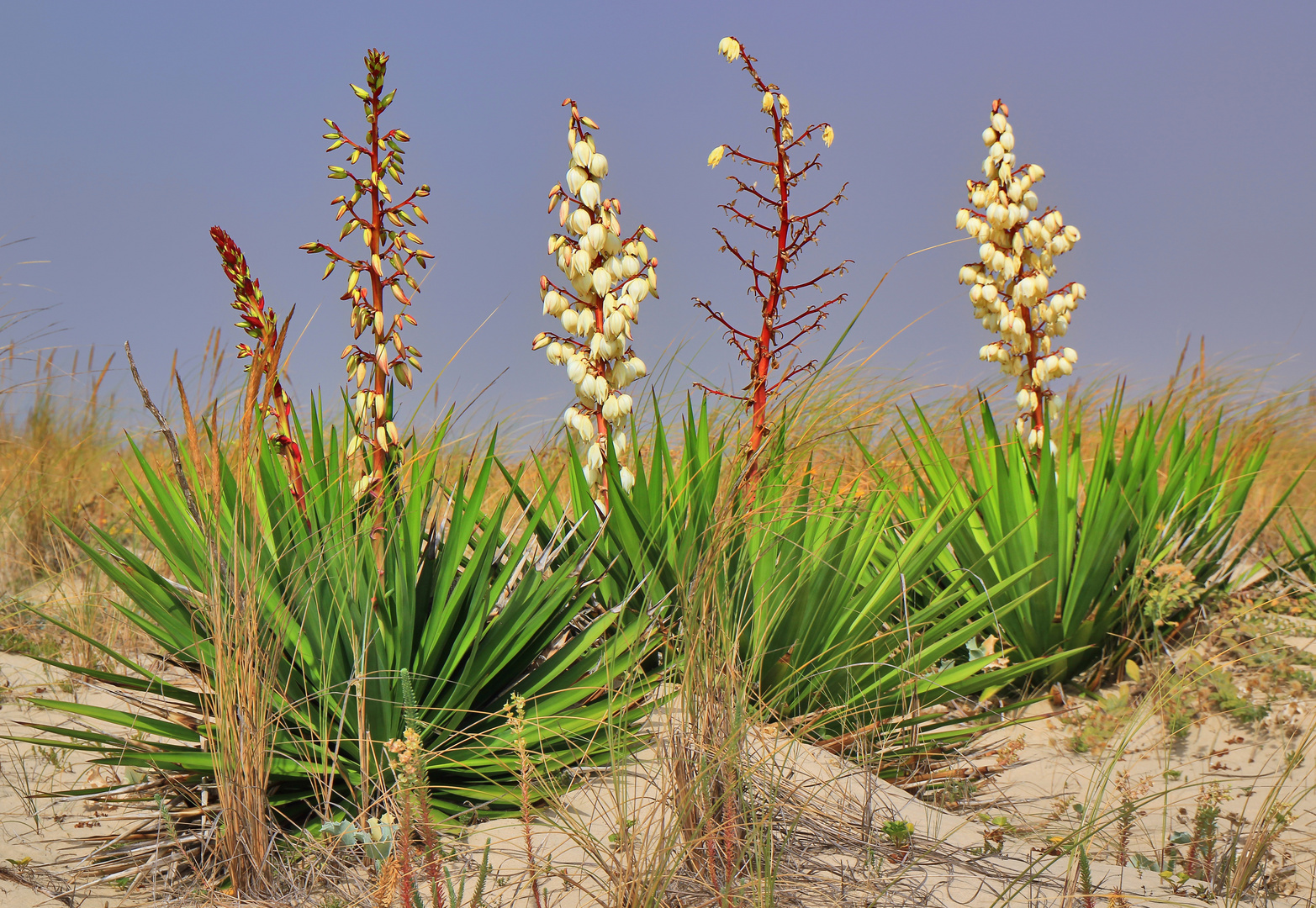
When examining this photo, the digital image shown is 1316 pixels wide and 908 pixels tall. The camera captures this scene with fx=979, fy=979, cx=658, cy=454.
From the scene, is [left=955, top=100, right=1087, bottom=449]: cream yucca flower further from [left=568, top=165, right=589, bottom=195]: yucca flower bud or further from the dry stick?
the dry stick

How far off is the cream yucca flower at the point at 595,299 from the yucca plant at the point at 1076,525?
113 cm

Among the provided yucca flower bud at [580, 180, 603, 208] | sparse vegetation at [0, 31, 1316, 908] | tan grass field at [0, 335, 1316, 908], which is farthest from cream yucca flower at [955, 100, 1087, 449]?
yucca flower bud at [580, 180, 603, 208]

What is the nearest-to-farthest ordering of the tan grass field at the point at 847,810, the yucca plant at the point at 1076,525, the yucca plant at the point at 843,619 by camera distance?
the tan grass field at the point at 847,810 → the yucca plant at the point at 843,619 → the yucca plant at the point at 1076,525

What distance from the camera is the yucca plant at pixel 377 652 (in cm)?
263

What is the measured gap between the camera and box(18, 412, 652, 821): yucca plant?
2.63m

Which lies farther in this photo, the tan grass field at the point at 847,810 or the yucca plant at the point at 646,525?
the yucca plant at the point at 646,525

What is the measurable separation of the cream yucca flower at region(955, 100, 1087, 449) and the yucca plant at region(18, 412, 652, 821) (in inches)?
92.9

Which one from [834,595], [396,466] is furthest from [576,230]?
[834,595]

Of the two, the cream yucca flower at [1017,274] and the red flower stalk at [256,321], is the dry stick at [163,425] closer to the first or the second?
the red flower stalk at [256,321]

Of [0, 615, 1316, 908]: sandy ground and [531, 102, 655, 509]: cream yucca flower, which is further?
[531, 102, 655, 509]: cream yucca flower

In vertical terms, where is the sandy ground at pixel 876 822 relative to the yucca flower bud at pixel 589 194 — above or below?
below

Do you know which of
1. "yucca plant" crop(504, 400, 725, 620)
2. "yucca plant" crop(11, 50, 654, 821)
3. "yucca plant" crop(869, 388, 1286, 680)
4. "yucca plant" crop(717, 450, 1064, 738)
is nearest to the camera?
"yucca plant" crop(11, 50, 654, 821)

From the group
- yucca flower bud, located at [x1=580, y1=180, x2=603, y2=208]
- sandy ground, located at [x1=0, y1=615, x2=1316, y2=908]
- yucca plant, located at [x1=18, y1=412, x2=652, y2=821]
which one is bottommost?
sandy ground, located at [x1=0, y1=615, x2=1316, y2=908]

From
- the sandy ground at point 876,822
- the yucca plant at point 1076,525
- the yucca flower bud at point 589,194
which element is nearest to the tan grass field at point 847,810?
the sandy ground at point 876,822
